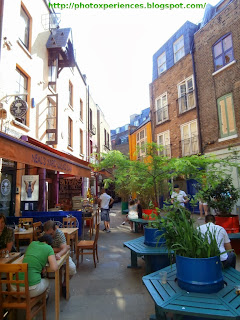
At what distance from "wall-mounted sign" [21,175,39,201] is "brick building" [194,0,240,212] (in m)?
8.59

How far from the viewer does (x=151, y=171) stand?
638 centimetres

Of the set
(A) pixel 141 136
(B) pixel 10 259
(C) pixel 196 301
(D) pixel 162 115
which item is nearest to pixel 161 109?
(D) pixel 162 115

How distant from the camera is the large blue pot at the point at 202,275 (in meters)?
2.35

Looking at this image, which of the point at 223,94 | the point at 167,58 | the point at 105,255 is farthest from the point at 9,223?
the point at 167,58

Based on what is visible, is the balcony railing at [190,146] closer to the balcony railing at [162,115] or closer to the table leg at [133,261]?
the balcony railing at [162,115]

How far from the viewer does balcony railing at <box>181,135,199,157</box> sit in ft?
46.0

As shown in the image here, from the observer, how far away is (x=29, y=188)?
27.1ft

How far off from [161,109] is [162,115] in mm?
473

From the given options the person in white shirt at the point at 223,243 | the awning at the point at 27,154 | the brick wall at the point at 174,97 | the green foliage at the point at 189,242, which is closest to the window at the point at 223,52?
the brick wall at the point at 174,97

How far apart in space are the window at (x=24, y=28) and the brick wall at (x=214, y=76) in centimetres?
958

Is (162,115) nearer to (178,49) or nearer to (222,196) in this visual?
(178,49)

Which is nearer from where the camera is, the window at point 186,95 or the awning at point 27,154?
the awning at point 27,154

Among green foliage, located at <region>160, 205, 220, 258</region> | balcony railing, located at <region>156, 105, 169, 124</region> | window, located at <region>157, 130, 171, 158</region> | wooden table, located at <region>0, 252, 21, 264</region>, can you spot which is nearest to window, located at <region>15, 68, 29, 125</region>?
wooden table, located at <region>0, 252, 21, 264</region>

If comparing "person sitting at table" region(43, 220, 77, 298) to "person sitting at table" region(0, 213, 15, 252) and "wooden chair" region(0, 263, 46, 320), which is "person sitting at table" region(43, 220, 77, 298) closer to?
"person sitting at table" region(0, 213, 15, 252)
